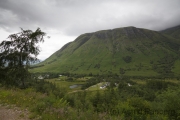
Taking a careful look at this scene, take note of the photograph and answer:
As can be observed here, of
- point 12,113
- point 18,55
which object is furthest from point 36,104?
point 18,55

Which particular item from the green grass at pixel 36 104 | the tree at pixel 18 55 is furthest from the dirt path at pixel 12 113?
the tree at pixel 18 55

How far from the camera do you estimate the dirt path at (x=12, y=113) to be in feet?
28.2

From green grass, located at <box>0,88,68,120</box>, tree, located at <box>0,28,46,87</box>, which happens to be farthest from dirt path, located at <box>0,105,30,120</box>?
tree, located at <box>0,28,46,87</box>

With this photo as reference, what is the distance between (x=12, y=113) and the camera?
934cm

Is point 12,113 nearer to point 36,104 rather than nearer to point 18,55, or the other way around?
point 36,104

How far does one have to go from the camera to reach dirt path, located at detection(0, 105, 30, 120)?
8.61 meters

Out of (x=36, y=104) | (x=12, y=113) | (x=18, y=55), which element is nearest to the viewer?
(x=12, y=113)

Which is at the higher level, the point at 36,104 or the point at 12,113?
the point at 36,104

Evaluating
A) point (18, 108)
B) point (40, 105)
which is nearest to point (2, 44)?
point (18, 108)

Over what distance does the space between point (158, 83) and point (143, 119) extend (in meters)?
151

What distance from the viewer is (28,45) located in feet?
60.7

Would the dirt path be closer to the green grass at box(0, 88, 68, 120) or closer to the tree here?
the green grass at box(0, 88, 68, 120)

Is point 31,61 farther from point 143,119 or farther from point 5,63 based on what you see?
point 143,119

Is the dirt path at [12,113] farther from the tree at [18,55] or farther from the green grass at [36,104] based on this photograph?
the tree at [18,55]
